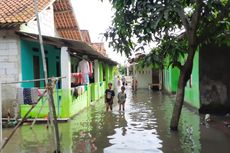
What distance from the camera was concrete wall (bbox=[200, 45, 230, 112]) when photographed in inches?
640

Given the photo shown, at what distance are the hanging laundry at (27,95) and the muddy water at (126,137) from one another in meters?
1.23

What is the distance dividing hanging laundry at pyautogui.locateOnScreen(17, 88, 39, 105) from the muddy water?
1.23 meters

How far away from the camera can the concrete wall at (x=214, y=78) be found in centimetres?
1627

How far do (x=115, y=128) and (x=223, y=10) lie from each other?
5329mm

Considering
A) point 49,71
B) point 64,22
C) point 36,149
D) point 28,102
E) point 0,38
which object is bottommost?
point 36,149

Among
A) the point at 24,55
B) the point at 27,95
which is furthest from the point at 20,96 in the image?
the point at 24,55

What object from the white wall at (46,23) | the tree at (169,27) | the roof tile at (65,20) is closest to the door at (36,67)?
the white wall at (46,23)

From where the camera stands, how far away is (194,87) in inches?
709

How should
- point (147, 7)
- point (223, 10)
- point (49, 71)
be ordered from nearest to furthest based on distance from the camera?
point (147, 7) < point (223, 10) < point (49, 71)

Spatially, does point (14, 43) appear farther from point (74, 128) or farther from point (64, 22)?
point (64, 22)

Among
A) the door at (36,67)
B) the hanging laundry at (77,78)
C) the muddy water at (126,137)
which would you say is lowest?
the muddy water at (126,137)

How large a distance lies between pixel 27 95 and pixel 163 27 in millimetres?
6110

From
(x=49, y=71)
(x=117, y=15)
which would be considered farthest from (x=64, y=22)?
(x=117, y=15)

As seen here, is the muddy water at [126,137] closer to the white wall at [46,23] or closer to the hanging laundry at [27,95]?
the hanging laundry at [27,95]
